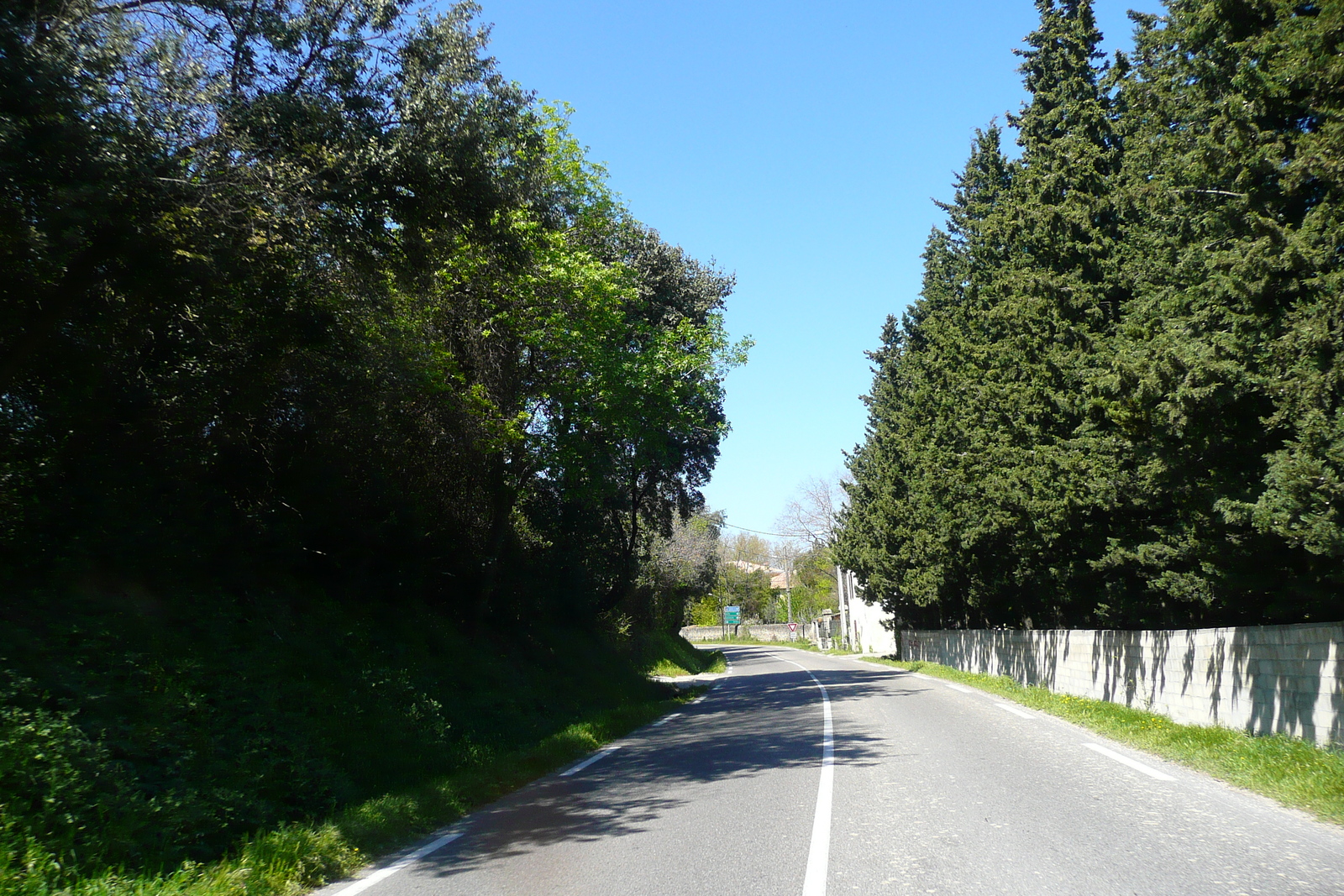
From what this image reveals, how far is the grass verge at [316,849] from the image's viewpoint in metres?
5.11

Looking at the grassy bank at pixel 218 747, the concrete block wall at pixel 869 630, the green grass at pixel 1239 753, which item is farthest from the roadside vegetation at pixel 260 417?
the concrete block wall at pixel 869 630

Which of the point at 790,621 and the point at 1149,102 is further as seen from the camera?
the point at 790,621

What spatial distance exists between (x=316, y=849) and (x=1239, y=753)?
30.2 ft

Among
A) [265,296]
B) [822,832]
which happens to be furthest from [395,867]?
[265,296]

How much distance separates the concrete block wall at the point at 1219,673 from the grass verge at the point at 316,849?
28.9 ft

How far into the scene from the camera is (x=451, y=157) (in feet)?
33.1

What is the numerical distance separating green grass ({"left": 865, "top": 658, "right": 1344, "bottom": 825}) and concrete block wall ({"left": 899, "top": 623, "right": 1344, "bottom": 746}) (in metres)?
0.27

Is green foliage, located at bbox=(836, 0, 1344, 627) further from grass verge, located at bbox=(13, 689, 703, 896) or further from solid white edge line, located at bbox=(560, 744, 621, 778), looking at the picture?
grass verge, located at bbox=(13, 689, 703, 896)

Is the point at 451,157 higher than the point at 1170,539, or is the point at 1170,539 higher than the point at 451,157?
the point at 451,157

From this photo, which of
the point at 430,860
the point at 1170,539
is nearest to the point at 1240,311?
the point at 1170,539

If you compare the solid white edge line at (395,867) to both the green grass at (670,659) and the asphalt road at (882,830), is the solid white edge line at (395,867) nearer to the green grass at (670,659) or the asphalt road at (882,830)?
the asphalt road at (882,830)

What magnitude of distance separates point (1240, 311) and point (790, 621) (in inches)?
3525

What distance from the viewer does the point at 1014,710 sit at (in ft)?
53.8

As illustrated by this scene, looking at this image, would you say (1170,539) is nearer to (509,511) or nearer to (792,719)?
(792,719)
